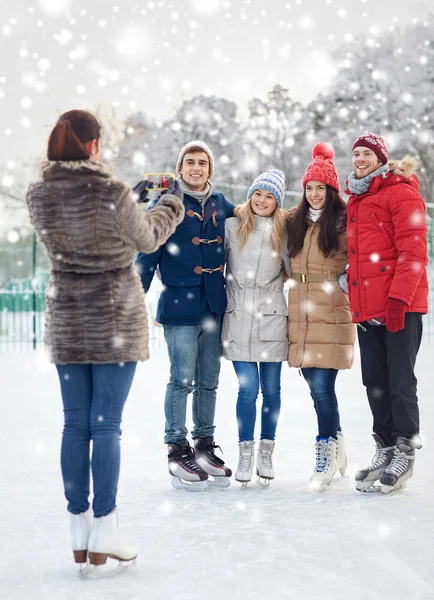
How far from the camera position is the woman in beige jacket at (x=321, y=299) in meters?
4.05

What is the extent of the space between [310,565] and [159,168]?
21.5 metres

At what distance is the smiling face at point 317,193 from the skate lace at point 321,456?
1291mm

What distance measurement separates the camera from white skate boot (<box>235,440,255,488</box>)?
4004mm

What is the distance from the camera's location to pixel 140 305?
2867 millimetres

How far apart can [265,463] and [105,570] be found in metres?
1.42

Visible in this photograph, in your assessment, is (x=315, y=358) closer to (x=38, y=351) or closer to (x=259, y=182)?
(x=259, y=182)

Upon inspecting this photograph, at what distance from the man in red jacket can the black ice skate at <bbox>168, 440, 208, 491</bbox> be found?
83cm

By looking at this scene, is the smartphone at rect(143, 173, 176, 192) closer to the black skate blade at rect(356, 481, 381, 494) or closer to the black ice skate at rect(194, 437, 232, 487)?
the black ice skate at rect(194, 437, 232, 487)

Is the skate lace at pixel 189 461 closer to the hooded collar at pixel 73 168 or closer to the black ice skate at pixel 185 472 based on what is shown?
the black ice skate at pixel 185 472

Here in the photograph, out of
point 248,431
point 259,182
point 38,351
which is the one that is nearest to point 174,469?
point 248,431

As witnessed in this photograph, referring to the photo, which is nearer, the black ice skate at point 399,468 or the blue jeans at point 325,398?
the black ice skate at point 399,468

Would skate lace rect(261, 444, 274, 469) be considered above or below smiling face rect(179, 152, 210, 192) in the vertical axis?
below

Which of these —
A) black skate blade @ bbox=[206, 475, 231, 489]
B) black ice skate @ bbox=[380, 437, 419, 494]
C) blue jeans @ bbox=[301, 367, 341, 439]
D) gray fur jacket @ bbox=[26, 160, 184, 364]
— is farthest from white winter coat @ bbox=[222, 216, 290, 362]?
gray fur jacket @ bbox=[26, 160, 184, 364]

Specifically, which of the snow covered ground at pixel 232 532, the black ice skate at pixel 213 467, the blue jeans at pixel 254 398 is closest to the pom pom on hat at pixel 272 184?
the blue jeans at pixel 254 398
